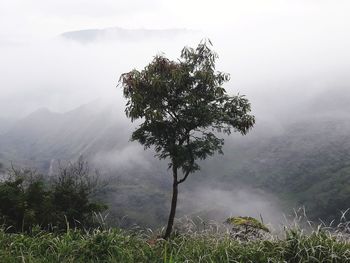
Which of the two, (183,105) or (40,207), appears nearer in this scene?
(40,207)

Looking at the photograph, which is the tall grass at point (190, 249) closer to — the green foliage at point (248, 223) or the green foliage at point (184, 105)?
the green foliage at point (248, 223)

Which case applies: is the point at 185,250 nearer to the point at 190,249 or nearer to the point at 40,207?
the point at 190,249

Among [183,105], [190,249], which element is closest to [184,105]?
[183,105]

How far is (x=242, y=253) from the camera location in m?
9.51

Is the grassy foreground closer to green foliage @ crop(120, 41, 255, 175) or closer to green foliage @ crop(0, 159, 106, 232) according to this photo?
green foliage @ crop(0, 159, 106, 232)

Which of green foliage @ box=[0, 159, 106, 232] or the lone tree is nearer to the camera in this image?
green foliage @ box=[0, 159, 106, 232]

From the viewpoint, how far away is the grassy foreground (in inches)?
361

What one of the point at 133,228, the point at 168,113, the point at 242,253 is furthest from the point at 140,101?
the point at 242,253

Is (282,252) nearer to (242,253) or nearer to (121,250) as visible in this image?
(242,253)

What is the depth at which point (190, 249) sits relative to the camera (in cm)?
1023

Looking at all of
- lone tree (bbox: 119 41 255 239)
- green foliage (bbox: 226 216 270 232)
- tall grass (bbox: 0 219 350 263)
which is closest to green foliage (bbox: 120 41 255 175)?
lone tree (bbox: 119 41 255 239)

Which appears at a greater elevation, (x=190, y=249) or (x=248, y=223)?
(x=190, y=249)

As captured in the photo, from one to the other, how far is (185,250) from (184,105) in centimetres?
1556

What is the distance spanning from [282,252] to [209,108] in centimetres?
1588
